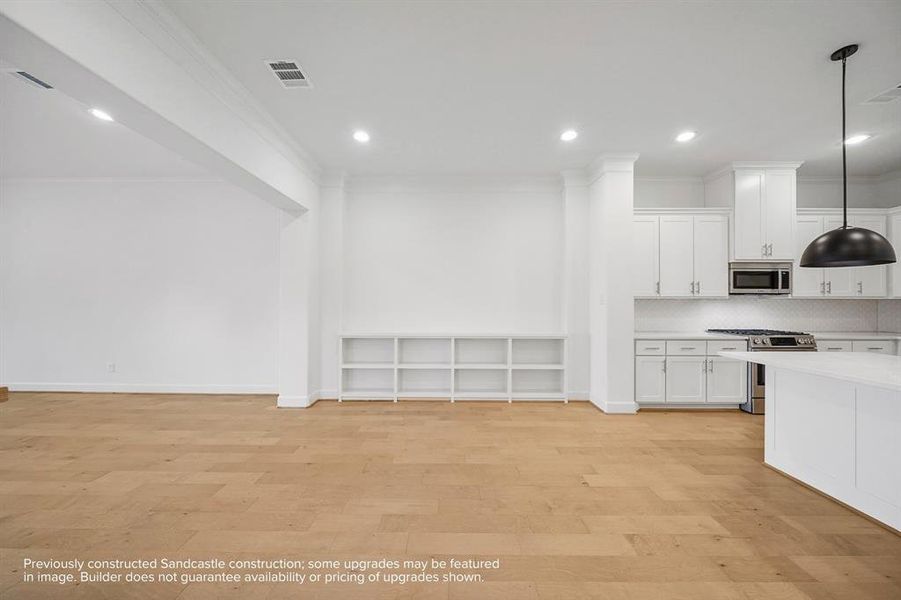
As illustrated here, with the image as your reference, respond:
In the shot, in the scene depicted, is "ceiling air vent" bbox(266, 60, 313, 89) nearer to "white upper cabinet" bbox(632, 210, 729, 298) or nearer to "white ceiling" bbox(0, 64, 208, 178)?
"white ceiling" bbox(0, 64, 208, 178)

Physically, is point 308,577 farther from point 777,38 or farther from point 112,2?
point 777,38

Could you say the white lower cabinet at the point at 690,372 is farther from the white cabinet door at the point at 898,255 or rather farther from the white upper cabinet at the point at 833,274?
the white cabinet door at the point at 898,255

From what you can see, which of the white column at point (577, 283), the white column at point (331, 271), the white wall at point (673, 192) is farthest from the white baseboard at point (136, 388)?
the white wall at point (673, 192)

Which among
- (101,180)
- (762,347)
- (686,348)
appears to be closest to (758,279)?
(762,347)

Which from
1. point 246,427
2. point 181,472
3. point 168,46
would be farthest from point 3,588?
point 168,46

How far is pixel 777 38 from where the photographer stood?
264 cm

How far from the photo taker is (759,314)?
5.44 metres

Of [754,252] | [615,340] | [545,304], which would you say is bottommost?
[615,340]

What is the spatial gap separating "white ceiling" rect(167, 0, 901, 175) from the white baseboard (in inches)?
140

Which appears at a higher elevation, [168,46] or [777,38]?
[777,38]

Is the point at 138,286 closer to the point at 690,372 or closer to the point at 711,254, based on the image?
the point at 690,372

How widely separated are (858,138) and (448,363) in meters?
5.38

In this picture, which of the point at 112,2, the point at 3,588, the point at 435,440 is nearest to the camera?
the point at 3,588

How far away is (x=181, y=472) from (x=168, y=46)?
3.07 metres
